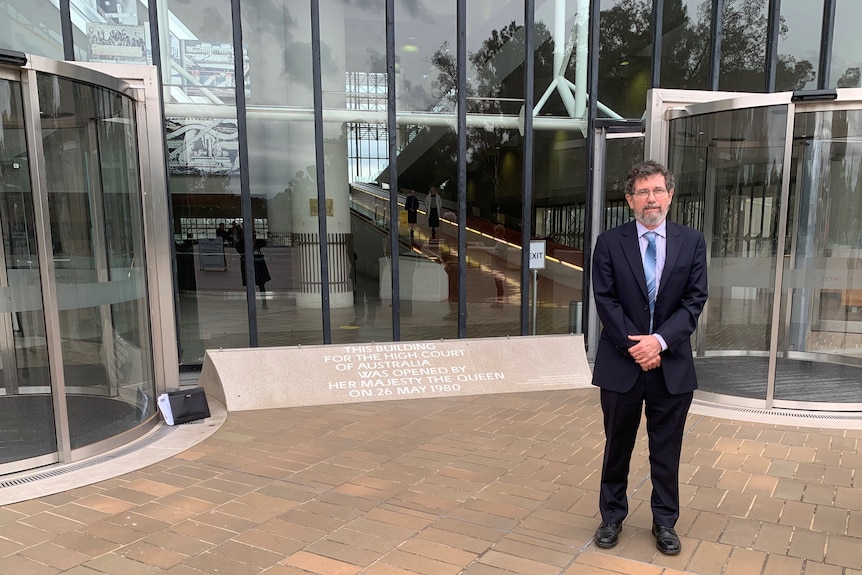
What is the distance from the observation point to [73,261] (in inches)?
176

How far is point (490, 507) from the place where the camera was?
360 centimetres

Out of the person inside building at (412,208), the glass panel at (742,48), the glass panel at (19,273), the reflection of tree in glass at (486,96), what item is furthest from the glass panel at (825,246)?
the glass panel at (19,273)

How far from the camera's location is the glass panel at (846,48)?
7.83 m

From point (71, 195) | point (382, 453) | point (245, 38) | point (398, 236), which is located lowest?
point (382, 453)

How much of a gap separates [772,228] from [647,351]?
12.0ft

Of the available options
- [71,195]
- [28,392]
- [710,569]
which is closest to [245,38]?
[71,195]

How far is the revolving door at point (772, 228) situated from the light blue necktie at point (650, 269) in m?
3.26

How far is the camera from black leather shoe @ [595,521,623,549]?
310 cm

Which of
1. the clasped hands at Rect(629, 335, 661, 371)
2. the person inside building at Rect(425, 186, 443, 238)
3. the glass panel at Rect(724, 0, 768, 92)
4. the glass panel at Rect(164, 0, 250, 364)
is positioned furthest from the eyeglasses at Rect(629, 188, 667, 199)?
the glass panel at Rect(724, 0, 768, 92)

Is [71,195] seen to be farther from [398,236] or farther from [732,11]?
[732,11]

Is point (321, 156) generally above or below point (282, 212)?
above

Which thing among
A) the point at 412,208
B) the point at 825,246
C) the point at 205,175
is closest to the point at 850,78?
the point at 825,246

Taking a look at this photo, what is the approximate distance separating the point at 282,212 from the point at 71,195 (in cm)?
353

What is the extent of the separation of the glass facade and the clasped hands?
11.6 ft
